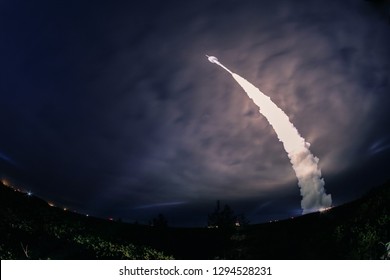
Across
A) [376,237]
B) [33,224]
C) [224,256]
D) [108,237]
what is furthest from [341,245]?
[33,224]

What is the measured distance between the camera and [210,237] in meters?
8.16

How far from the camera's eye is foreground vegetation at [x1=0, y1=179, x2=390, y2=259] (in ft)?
26.1

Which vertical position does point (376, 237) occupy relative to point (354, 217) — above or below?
below

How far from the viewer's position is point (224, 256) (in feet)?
24.2

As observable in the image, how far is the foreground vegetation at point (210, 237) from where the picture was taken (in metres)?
7.95

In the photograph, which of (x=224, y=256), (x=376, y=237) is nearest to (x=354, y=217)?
(x=376, y=237)
